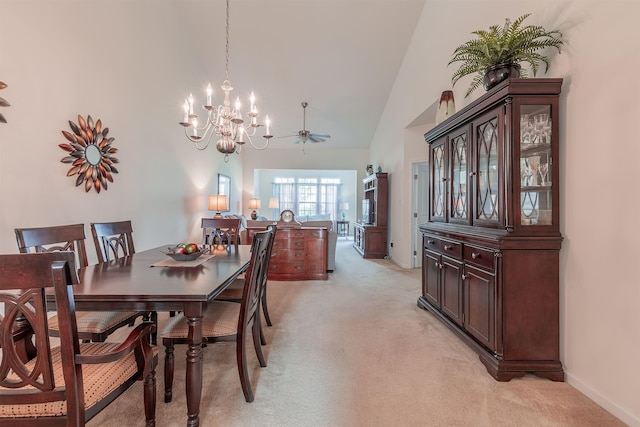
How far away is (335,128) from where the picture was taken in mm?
7645

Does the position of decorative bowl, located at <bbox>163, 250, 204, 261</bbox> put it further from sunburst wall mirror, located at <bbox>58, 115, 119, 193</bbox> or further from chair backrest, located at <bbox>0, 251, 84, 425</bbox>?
sunburst wall mirror, located at <bbox>58, 115, 119, 193</bbox>

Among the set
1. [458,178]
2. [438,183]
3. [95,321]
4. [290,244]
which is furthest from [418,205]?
[95,321]

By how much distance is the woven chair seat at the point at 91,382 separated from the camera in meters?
1.02

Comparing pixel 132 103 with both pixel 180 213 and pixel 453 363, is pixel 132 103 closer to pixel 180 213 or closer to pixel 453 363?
pixel 180 213

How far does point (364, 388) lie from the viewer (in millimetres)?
1866

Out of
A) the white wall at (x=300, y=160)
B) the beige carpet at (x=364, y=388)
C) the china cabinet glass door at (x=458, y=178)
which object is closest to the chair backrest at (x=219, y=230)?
the beige carpet at (x=364, y=388)

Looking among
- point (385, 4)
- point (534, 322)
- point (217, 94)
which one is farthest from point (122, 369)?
point (217, 94)

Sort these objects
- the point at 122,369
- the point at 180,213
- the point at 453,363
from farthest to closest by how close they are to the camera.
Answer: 1. the point at 180,213
2. the point at 453,363
3. the point at 122,369

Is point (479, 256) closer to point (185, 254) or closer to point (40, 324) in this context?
point (185, 254)

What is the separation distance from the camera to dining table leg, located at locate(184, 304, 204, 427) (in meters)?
1.40

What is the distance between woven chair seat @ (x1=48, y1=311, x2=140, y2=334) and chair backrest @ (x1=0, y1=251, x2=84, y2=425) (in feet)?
2.43

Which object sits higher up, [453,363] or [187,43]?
[187,43]

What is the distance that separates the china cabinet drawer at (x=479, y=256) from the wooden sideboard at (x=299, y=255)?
2396 mm

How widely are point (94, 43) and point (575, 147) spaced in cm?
423
